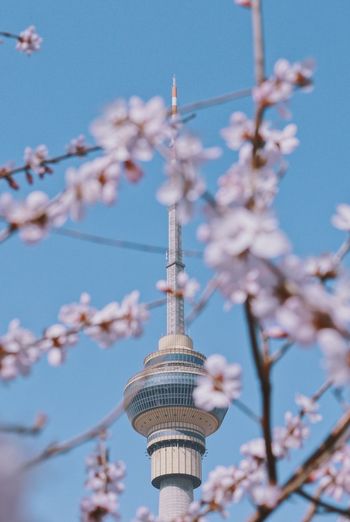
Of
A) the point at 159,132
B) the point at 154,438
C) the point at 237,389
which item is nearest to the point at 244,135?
the point at 159,132

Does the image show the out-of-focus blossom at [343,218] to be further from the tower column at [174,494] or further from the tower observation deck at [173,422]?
the tower column at [174,494]

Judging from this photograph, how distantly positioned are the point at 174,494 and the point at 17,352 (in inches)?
2855

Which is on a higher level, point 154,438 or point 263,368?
point 154,438

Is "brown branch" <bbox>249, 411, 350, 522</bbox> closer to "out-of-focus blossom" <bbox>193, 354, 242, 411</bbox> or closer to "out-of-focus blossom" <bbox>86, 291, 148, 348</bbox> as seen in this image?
"out-of-focus blossom" <bbox>193, 354, 242, 411</bbox>

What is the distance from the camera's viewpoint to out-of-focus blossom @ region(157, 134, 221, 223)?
1.77 m

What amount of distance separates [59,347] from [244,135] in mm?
1128

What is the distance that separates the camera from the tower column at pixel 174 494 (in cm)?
7125

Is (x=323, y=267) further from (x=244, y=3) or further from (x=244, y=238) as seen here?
(x=244, y=3)

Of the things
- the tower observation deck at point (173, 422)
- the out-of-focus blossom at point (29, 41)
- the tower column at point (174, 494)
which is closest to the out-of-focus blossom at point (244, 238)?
the out-of-focus blossom at point (29, 41)

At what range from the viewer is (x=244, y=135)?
95.8 inches

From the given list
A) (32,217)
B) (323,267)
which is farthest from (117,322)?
(323,267)

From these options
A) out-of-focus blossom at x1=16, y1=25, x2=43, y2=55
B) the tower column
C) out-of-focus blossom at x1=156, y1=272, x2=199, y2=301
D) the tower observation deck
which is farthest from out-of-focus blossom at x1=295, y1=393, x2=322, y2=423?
the tower column

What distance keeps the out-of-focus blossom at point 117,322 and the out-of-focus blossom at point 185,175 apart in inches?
40.3

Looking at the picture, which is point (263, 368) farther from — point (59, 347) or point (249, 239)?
point (59, 347)
